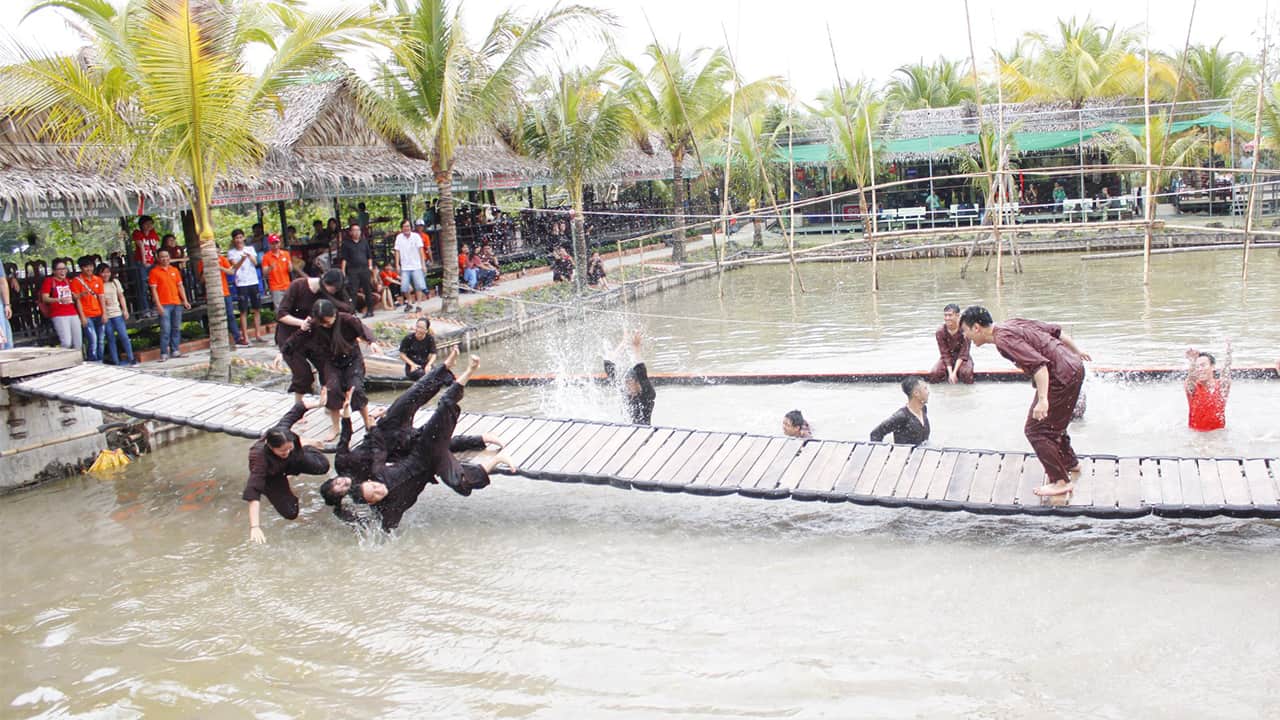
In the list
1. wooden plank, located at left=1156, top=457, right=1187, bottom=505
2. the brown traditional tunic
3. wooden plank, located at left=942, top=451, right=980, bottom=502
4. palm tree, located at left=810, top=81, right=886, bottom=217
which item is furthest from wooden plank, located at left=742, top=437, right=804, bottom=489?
palm tree, located at left=810, top=81, right=886, bottom=217

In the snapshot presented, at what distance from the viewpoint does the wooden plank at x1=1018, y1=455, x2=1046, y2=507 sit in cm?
643

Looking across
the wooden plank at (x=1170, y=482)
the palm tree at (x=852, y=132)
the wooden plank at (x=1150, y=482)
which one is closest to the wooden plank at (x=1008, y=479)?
the wooden plank at (x=1150, y=482)

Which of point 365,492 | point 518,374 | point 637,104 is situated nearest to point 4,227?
point 637,104

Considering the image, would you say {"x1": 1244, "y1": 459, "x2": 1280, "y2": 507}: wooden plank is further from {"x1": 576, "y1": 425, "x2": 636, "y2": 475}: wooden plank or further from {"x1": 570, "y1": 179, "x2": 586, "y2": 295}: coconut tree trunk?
{"x1": 570, "y1": 179, "x2": 586, "y2": 295}: coconut tree trunk

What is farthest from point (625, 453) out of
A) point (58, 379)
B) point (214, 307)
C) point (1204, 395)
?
point (214, 307)

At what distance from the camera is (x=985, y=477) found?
6887 millimetres

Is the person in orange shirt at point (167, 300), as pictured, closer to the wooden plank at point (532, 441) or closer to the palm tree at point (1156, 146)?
the wooden plank at point (532, 441)

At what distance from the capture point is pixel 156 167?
36.3 ft

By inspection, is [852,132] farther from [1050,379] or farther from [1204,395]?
[1050,379]

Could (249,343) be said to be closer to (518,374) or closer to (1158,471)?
(518,374)

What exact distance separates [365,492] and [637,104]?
54.5 feet

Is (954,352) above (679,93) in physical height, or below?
below

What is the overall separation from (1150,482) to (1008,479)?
2.79ft

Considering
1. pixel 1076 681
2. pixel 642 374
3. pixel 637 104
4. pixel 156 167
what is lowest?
pixel 1076 681
